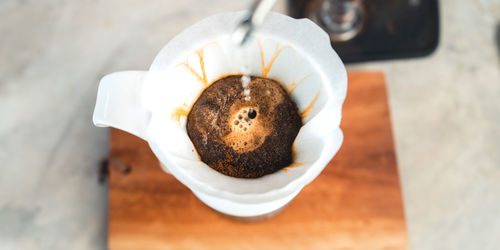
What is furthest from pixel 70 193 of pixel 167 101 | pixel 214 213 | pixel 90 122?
pixel 167 101

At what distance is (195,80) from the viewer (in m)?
0.40

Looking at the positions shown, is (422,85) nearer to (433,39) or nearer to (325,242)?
(433,39)

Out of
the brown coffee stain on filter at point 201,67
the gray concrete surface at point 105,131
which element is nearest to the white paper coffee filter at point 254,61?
the brown coffee stain on filter at point 201,67

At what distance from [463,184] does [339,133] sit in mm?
451

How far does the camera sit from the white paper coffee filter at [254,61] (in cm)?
35

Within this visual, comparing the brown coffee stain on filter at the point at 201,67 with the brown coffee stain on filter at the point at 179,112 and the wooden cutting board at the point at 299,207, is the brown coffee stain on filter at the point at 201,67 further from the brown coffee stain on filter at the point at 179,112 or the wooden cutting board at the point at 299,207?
the wooden cutting board at the point at 299,207

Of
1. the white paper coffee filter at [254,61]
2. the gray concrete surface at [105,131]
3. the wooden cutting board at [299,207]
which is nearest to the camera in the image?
the white paper coffee filter at [254,61]

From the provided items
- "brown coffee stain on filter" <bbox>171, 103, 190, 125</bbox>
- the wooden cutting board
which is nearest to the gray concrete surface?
the wooden cutting board

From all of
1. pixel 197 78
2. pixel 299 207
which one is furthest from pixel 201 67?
pixel 299 207

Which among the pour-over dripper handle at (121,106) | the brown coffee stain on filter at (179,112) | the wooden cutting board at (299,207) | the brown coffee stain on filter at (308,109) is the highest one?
the pour-over dripper handle at (121,106)

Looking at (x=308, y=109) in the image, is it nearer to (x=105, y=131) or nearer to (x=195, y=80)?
(x=195, y=80)

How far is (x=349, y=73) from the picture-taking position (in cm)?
58

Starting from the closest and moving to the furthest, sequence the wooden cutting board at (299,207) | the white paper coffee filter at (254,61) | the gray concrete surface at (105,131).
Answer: the white paper coffee filter at (254,61), the wooden cutting board at (299,207), the gray concrete surface at (105,131)

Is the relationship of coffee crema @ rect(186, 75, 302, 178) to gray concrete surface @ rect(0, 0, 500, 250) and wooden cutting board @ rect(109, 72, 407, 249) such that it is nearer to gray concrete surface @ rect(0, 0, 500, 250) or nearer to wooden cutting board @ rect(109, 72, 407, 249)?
wooden cutting board @ rect(109, 72, 407, 249)
